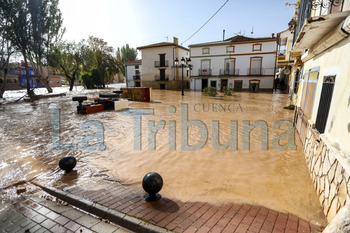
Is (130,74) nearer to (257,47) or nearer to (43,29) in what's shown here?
(43,29)

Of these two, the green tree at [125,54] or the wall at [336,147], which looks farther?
the green tree at [125,54]

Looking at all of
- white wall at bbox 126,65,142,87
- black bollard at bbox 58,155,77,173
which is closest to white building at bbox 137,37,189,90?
white wall at bbox 126,65,142,87

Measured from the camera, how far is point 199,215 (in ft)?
10.0

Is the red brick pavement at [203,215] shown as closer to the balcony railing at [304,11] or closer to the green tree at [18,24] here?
the balcony railing at [304,11]

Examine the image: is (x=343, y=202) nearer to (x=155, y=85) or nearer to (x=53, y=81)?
(x=155, y=85)

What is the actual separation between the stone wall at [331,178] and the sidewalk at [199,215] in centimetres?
46

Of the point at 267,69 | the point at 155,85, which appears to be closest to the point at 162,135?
the point at 267,69

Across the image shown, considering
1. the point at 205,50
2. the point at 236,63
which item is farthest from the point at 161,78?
the point at 236,63

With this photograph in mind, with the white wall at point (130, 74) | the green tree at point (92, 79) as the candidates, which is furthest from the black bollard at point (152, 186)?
the white wall at point (130, 74)

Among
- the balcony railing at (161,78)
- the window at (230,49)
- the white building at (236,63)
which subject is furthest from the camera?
the balcony railing at (161,78)

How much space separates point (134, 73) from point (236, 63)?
24219 mm

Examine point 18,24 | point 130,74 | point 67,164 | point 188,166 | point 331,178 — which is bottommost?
point 188,166

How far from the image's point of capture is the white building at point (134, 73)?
41969 mm

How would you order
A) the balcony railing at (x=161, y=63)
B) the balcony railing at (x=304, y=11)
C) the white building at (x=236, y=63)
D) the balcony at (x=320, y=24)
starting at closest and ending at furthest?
the balcony at (x=320, y=24) → the balcony railing at (x=304, y=11) → the white building at (x=236, y=63) → the balcony railing at (x=161, y=63)
